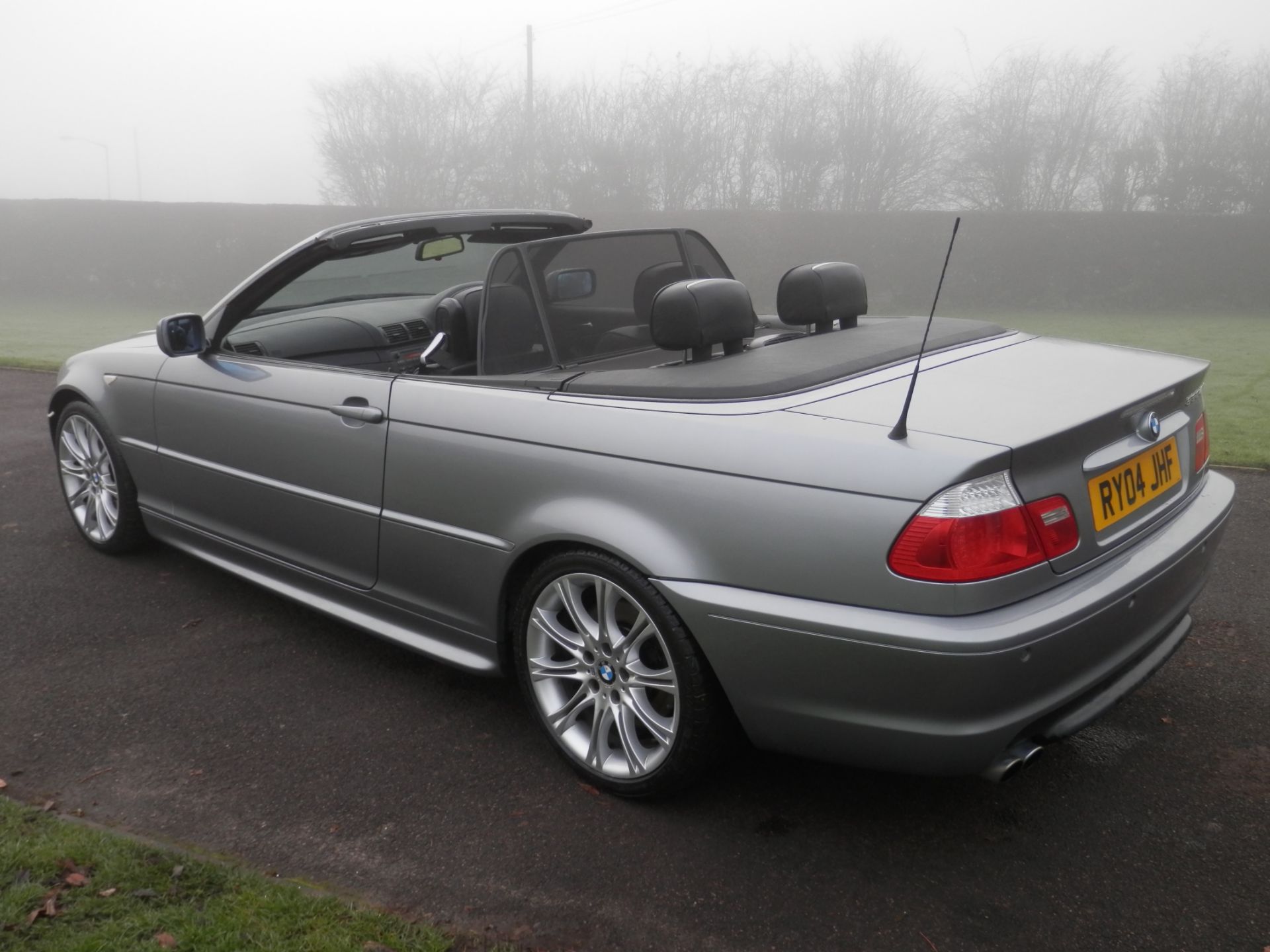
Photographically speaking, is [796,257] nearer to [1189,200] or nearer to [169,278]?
[1189,200]

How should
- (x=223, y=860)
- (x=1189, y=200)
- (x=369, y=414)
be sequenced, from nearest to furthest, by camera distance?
→ (x=223, y=860) → (x=369, y=414) → (x=1189, y=200)

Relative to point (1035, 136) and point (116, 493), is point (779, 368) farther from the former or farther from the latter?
point (1035, 136)

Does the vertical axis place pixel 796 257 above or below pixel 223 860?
above

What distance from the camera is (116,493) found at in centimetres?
459

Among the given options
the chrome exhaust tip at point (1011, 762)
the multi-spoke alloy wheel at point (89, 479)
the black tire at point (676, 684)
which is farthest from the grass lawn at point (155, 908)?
the multi-spoke alloy wheel at point (89, 479)

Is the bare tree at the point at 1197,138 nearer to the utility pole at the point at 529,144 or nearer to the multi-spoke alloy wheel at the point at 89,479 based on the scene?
the utility pole at the point at 529,144

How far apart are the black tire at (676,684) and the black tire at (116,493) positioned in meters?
2.44

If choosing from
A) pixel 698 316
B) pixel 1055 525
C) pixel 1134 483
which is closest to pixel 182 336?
pixel 698 316

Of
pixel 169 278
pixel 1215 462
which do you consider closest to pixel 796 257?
pixel 169 278

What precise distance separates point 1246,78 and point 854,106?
8497mm

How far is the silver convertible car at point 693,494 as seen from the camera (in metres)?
2.23

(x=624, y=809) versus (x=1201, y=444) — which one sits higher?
(x=1201, y=444)

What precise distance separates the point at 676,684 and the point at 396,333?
2.25 meters

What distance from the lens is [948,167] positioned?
24016 millimetres
